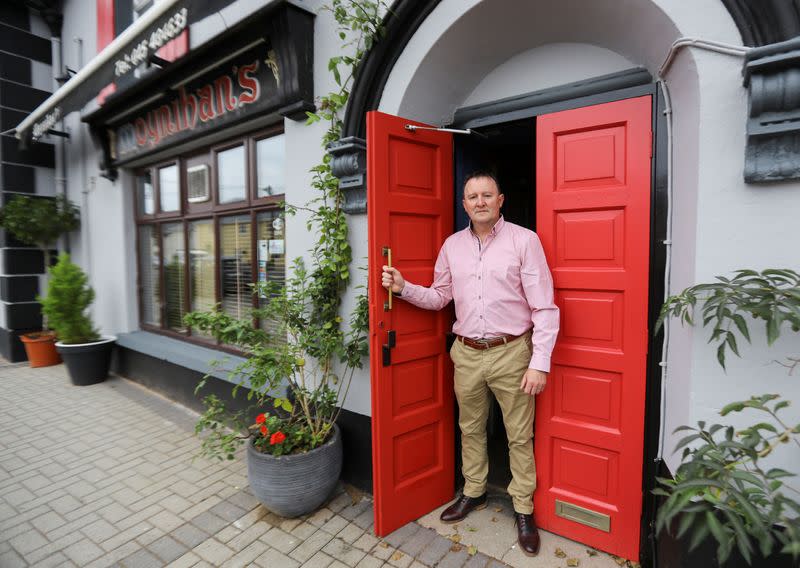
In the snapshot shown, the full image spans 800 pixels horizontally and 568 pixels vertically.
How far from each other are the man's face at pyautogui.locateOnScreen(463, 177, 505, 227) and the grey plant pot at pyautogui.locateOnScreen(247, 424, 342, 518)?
1.80 metres

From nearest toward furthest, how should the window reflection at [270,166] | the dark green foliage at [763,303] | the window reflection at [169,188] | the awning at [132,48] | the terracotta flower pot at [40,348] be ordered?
the dark green foliage at [763,303] < the awning at [132,48] < the window reflection at [270,166] < the window reflection at [169,188] < the terracotta flower pot at [40,348]

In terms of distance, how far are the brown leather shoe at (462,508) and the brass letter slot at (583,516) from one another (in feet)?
1.64

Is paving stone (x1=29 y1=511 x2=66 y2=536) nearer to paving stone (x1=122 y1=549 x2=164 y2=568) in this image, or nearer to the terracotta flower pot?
paving stone (x1=122 y1=549 x2=164 y2=568)

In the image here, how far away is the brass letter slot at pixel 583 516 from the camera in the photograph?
234 cm

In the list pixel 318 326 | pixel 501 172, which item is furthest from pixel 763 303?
pixel 501 172

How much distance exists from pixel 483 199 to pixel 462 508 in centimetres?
195

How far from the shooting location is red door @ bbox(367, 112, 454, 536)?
2.37 meters

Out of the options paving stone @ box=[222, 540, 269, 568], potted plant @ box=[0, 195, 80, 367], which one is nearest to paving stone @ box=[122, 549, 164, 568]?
paving stone @ box=[222, 540, 269, 568]

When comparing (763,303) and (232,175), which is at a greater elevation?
(232,175)

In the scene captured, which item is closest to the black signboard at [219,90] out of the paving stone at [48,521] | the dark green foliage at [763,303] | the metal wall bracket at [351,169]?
the metal wall bracket at [351,169]

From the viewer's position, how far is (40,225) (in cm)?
586

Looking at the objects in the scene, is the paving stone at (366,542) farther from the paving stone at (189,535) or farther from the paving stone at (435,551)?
the paving stone at (189,535)

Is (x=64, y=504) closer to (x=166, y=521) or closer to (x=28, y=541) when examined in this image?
(x=28, y=541)

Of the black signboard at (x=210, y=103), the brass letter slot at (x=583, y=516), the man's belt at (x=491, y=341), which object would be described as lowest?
the brass letter slot at (x=583, y=516)
